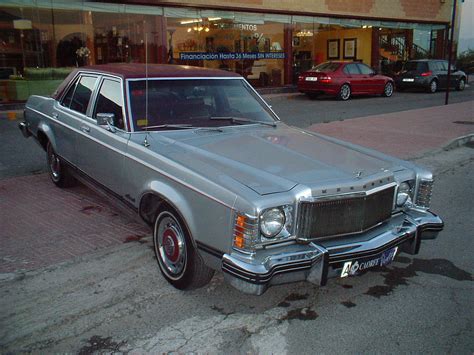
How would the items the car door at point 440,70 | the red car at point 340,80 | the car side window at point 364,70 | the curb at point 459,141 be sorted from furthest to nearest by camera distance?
the car door at point 440,70, the car side window at point 364,70, the red car at point 340,80, the curb at point 459,141

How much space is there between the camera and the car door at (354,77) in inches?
727

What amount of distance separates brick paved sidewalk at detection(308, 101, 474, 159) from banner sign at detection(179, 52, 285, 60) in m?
7.83

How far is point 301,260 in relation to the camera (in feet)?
10.4

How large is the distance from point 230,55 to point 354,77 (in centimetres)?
505

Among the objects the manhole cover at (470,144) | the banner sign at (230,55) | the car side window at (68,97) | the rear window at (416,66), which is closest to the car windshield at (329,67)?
the banner sign at (230,55)

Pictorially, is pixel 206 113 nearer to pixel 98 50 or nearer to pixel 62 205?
pixel 62 205

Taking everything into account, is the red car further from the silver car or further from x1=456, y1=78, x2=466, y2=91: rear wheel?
the silver car

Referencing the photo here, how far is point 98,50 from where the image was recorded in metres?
16.7

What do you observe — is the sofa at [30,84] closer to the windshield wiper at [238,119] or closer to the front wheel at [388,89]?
the windshield wiper at [238,119]

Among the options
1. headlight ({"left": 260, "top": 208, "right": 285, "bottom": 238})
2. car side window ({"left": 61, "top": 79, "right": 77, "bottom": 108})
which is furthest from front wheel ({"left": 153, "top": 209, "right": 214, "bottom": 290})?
car side window ({"left": 61, "top": 79, "right": 77, "bottom": 108})

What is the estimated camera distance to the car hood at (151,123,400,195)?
3410 mm

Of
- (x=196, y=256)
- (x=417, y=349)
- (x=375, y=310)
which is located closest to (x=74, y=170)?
(x=196, y=256)

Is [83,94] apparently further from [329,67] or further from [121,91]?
[329,67]

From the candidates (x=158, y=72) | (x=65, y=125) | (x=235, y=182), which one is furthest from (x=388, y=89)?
(x=235, y=182)
